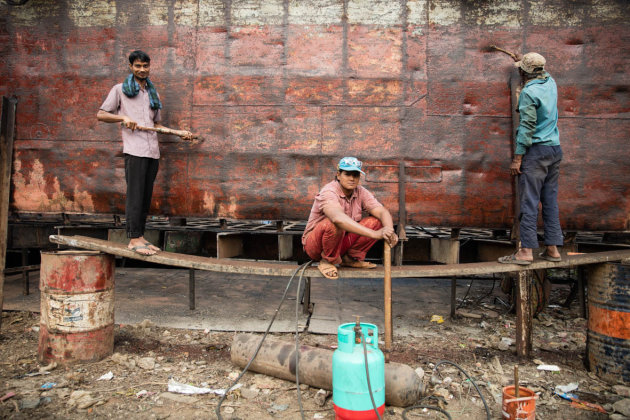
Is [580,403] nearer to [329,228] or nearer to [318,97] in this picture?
[329,228]

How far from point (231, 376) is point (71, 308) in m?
1.75

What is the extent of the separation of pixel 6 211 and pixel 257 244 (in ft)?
10.3

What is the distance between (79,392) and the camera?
11.3 feet

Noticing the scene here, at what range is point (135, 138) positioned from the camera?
441 cm

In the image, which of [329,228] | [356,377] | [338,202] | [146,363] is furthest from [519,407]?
[146,363]

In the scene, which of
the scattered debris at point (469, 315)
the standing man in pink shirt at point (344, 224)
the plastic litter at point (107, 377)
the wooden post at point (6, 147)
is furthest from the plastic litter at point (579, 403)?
the wooden post at point (6, 147)

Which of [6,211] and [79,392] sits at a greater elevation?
[6,211]

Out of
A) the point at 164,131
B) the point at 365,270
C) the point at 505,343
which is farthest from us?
the point at 505,343

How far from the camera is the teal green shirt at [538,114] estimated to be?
158 inches

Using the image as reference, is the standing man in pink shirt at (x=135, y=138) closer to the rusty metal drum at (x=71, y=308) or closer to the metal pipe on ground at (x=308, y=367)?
the rusty metal drum at (x=71, y=308)

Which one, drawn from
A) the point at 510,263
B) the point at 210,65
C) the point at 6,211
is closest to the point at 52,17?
the point at 210,65

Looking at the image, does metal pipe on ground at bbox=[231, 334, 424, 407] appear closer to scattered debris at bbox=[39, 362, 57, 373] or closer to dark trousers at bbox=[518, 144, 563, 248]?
scattered debris at bbox=[39, 362, 57, 373]

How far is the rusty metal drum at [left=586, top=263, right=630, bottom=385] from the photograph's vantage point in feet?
12.6

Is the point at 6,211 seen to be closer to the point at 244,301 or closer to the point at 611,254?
the point at 244,301
